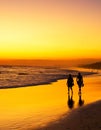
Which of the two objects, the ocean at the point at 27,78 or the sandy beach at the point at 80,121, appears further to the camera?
the ocean at the point at 27,78

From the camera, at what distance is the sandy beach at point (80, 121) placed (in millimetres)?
12174

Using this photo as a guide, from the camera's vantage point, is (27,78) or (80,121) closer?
(80,121)

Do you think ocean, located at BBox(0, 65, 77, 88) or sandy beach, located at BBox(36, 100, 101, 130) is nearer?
sandy beach, located at BBox(36, 100, 101, 130)

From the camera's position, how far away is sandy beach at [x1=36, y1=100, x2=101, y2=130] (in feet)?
39.9

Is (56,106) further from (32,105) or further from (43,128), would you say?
(43,128)

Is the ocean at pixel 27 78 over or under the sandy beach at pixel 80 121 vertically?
over

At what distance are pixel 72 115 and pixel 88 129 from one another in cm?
344

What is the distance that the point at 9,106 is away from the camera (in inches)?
749

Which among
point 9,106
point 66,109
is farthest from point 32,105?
point 66,109

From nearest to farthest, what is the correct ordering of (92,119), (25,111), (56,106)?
1. (92,119)
2. (25,111)
3. (56,106)

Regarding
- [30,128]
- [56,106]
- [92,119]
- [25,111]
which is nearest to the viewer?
[30,128]

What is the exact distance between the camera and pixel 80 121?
13352 mm

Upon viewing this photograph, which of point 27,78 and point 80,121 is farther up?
point 27,78

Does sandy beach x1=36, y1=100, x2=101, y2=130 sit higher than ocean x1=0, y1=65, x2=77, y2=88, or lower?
lower
